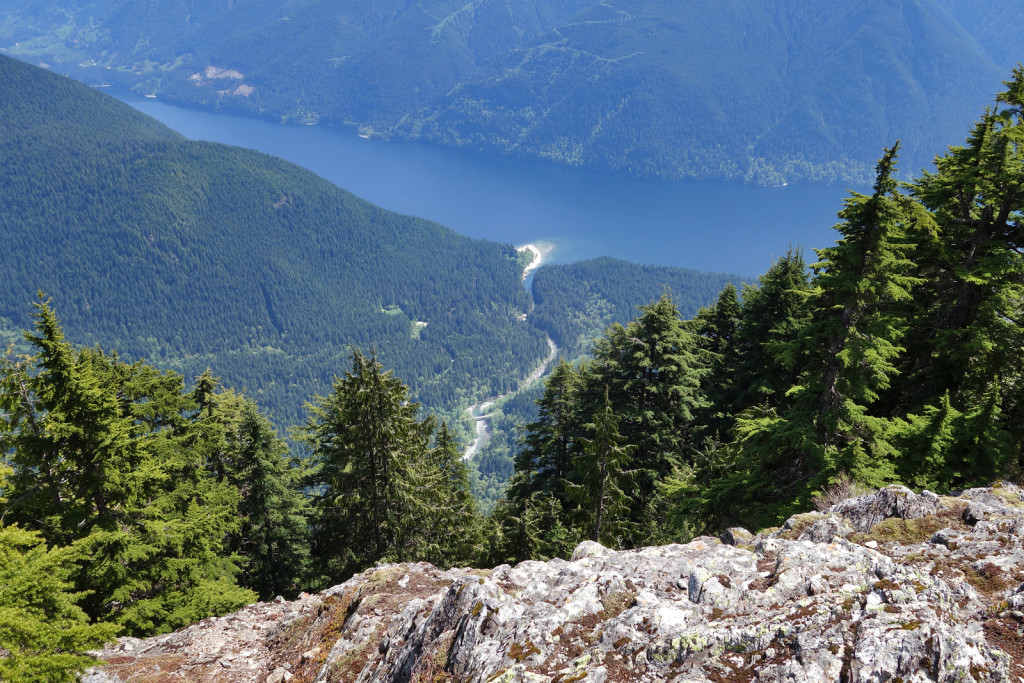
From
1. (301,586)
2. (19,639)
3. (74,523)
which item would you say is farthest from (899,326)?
(301,586)

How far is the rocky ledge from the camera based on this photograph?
9281mm

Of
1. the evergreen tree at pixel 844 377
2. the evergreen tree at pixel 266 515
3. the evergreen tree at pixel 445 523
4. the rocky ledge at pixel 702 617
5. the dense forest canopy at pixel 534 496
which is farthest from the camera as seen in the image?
the evergreen tree at pixel 445 523

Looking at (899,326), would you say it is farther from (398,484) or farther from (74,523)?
(74,523)

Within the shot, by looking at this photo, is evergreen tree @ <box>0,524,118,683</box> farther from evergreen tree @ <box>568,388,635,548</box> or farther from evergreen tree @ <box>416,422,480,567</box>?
evergreen tree @ <box>568,388,635,548</box>

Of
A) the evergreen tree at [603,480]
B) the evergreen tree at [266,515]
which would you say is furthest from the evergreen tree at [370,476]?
the evergreen tree at [603,480]

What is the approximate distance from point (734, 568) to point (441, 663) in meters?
6.78

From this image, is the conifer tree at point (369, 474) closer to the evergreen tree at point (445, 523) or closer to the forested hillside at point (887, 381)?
the evergreen tree at point (445, 523)

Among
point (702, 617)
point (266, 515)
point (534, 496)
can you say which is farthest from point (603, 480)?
point (266, 515)

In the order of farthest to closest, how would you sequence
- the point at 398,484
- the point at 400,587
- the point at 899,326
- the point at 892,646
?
the point at 398,484
the point at 899,326
the point at 400,587
the point at 892,646

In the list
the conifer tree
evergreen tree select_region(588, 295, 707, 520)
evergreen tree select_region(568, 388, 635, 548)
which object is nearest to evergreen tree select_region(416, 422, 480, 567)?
the conifer tree

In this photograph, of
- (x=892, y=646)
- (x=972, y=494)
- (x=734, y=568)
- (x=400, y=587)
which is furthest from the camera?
(x=400, y=587)

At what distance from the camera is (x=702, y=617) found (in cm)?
1127

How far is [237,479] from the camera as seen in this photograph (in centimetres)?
3095

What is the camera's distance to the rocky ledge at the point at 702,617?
30.5 feet
